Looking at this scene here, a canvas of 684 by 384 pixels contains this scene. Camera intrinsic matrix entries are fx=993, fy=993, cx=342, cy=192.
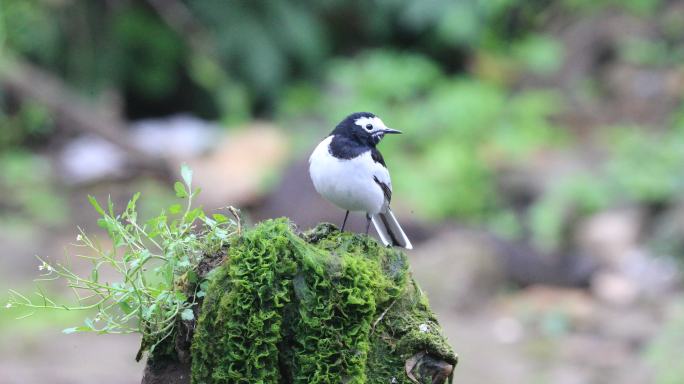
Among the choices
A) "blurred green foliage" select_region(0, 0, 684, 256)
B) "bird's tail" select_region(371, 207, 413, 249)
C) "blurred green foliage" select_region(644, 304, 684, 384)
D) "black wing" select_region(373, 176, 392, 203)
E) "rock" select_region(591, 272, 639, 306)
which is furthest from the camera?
"blurred green foliage" select_region(0, 0, 684, 256)

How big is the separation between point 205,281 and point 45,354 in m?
5.38

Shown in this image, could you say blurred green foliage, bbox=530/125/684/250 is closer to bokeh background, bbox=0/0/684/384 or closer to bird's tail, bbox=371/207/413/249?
bokeh background, bbox=0/0/684/384

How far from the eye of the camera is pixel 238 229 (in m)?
3.27

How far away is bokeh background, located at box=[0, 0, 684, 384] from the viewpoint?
29.5ft

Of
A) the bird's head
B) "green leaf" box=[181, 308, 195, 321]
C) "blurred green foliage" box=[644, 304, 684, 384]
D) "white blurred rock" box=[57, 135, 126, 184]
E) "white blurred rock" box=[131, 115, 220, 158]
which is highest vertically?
"white blurred rock" box=[131, 115, 220, 158]

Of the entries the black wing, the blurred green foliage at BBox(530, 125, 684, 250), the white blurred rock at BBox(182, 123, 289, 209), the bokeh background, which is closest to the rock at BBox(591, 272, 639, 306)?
the bokeh background

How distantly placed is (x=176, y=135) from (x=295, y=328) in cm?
1169

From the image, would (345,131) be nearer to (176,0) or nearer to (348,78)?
(348,78)

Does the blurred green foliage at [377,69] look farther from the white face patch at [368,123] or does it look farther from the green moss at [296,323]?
the green moss at [296,323]

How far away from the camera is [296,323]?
3.13 meters

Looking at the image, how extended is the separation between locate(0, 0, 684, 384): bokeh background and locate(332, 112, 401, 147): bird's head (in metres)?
3.87

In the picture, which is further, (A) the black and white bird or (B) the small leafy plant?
(A) the black and white bird

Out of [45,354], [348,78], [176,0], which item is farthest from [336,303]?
[176,0]

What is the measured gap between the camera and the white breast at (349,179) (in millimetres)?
4328
